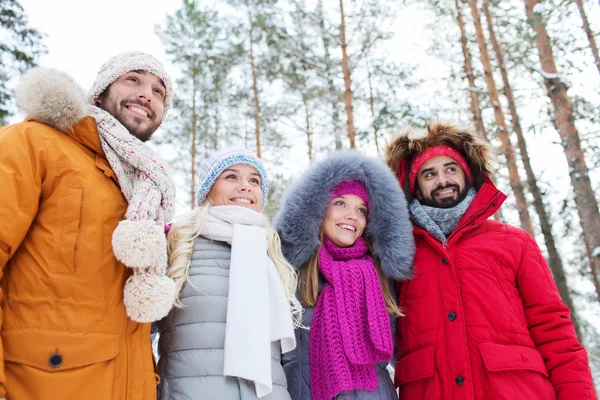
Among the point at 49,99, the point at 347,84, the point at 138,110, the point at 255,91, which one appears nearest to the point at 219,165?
the point at 138,110

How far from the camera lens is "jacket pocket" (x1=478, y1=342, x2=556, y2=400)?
7.87ft

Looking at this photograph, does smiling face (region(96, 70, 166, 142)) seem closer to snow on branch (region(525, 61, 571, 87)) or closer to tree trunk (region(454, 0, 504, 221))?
snow on branch (region(525, 61, 571, 87))

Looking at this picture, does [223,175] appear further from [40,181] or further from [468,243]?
[468,243]

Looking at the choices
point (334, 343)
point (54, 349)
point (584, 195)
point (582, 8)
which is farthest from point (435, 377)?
point (582, 8)

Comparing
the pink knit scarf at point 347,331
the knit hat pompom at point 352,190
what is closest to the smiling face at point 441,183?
the knit hat pompom at point 352,190

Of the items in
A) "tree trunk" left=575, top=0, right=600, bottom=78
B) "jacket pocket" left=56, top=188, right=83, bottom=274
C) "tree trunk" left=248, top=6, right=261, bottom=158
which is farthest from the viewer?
"tree trunk" left=248, top=6, right=261, bottom=158

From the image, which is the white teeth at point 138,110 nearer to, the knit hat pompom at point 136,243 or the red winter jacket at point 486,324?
the knit hat pompom at point 136,243

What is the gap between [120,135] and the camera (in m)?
2.10

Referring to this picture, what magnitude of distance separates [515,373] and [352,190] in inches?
60.7

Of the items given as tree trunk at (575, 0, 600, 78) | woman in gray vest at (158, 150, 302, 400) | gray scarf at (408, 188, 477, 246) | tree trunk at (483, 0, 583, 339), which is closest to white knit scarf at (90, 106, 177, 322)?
woman in gray vest at (158, 150, 302, 400)

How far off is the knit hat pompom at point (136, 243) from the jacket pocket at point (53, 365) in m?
0.33

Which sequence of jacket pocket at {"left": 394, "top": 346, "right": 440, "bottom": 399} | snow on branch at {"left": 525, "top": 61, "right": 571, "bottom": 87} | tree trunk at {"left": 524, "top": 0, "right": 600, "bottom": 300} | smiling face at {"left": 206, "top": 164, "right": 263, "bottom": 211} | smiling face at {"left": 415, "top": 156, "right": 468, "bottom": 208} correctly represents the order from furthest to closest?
snow on branch at {"left": 525, "top": 61, "right": 571, "bottom": 87} < tree trunk at {"left": 524, "top": 0, "right": 600, "bottom": 300} < smiling face at {"left": 415, "top": 156, "right": 468, "bottom": 208} < smiling face at {"left": 206, "top": 164, "right": 263, "bottom": 211} < jacket pocket at {"left": 394, "top": 346, "right": 440, "bottom": 399}

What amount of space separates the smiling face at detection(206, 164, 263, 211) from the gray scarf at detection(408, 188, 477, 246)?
1.18 m

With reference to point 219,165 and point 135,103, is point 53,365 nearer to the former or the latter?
point 135,103
